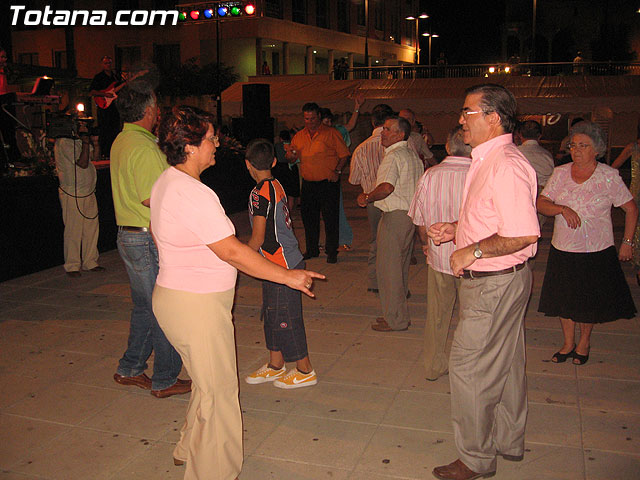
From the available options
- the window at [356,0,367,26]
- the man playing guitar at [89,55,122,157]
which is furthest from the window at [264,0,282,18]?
the man playing guitar at [89,55,122,157]

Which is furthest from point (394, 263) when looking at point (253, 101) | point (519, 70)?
point (519, 70)

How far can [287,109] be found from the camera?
18.9 meters

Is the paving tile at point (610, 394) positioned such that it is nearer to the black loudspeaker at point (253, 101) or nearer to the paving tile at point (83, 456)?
the paving tile at point (83, 456)

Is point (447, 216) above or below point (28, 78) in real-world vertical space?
below

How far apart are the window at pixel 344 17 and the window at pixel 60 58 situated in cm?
1679

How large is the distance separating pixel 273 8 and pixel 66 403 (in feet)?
108

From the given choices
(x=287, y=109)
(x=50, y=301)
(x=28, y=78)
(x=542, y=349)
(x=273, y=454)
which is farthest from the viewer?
(x=287, y=109)

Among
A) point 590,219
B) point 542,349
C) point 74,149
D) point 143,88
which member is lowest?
point 542,349

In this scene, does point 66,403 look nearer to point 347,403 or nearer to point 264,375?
point 264,375

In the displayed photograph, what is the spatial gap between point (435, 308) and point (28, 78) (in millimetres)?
15544

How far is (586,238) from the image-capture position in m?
4.47

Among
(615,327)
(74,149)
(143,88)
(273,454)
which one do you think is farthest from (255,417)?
(74,149)

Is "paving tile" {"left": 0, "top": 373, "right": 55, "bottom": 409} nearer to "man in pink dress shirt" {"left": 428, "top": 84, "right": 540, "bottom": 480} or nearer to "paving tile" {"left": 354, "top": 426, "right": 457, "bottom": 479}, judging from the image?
"paving tile" {"left": 354, "top": 426, "right": 457, "bottom": 479}

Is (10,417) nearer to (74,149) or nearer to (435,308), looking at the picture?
(435,308)
